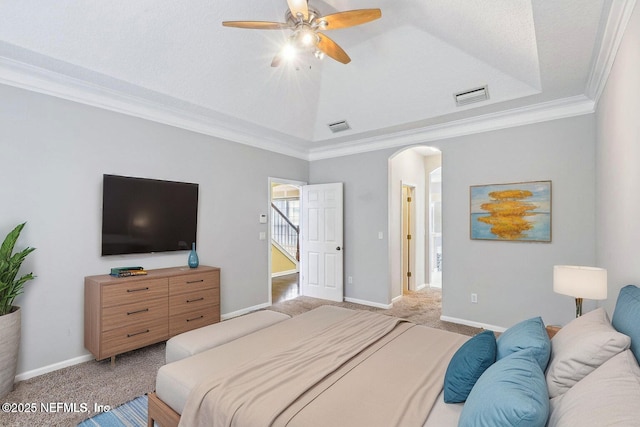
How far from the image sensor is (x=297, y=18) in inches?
90.0

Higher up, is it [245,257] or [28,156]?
[28,156]

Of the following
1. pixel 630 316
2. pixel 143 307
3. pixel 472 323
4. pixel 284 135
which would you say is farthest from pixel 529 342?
pixel 284 135

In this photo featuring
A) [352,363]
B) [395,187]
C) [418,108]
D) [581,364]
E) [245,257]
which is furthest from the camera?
[395,187]

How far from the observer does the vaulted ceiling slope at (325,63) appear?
241 centimetres

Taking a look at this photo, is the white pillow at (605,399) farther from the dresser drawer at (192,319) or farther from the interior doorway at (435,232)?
the interior doorway at (435,232)

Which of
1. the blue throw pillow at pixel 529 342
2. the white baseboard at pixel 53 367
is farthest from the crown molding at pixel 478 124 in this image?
the white baseboard at pixel 53 367

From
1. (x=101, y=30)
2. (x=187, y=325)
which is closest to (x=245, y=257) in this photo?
(x=187, y=325)

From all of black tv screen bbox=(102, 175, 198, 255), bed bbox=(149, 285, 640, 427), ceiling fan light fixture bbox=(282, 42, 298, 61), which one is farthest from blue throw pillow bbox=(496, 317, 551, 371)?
black tv screen bbox=(102, 175, 198, 255)

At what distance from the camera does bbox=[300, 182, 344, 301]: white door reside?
533 centimetres

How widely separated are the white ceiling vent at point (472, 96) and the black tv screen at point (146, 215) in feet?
11.1

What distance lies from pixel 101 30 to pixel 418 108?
3.38m

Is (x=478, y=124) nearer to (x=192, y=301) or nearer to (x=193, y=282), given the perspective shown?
(x=193, y=282)

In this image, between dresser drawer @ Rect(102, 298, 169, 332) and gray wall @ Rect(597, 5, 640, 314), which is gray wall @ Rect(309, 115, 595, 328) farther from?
dresser drawer @ Rect(102, 298, 169, 332)

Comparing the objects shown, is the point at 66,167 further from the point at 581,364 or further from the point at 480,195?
the point at 480,195
